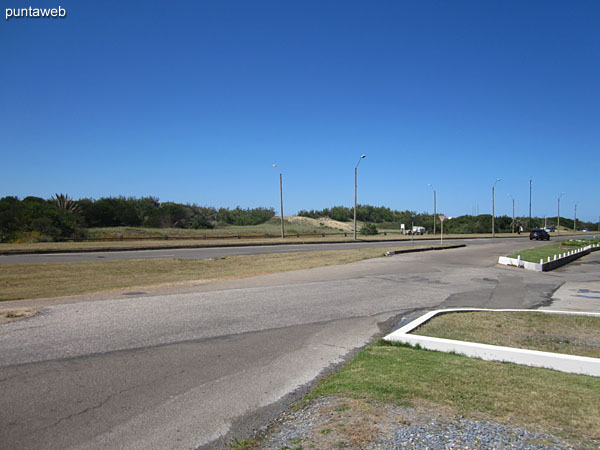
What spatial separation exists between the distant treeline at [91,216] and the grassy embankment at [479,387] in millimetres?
42562

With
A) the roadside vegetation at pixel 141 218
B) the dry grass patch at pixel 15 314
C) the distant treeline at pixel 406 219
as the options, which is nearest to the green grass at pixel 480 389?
the dry grass patch at pixel 15 314

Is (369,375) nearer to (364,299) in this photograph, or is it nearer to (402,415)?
(402,415)

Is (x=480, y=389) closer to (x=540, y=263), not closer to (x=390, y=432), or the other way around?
(x=390, y=432)

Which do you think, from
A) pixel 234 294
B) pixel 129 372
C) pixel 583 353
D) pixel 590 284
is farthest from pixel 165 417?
pixel 590 284

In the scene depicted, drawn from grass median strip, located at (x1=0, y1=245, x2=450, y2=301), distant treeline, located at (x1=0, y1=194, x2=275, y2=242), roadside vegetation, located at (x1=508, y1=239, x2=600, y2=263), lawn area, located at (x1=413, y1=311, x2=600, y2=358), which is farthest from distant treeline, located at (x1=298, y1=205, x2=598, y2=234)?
lawn area, located at (x1=413, y1=311, x2=600, y2=358)

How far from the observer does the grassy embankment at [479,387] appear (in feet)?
13.7

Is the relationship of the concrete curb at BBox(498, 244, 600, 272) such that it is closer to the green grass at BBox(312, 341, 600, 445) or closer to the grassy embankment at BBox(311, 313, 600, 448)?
the grassy embankment at BBox(311, 313, 600, 448)

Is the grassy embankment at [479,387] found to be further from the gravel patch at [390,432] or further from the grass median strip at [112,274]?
the grass median strip at [112,274]

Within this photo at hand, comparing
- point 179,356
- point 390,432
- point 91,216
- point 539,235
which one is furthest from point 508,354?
point 91,216

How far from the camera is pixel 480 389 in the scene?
4953 mm

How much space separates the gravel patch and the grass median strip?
416 inches

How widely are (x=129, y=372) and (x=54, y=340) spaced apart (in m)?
2.12

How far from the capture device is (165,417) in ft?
14.8

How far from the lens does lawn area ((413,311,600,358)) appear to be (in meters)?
7.45
